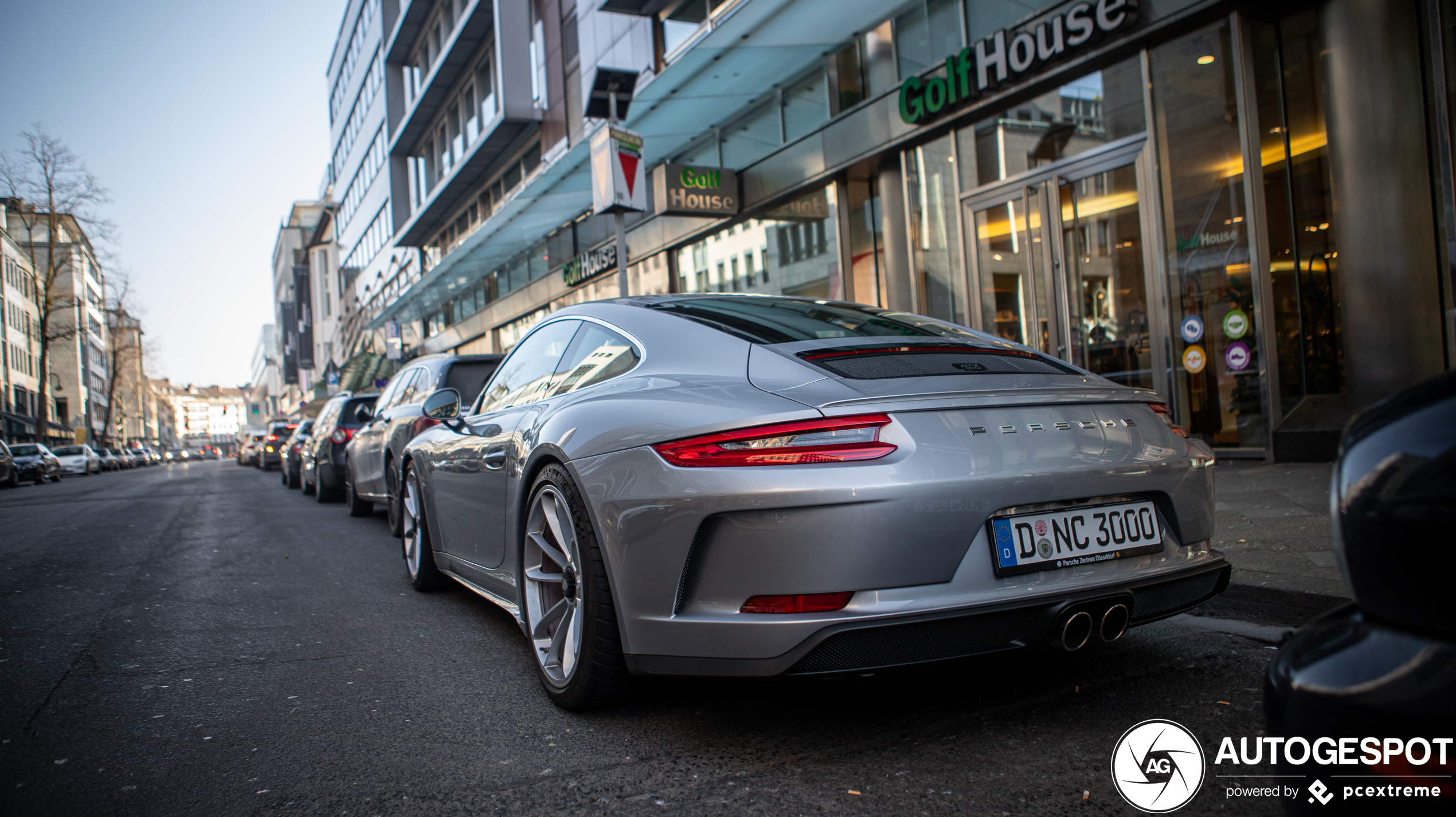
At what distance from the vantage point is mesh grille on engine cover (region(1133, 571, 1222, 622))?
239 cm

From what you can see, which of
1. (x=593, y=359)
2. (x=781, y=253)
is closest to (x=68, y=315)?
(x=781, y=253)

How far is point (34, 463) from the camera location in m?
30.6

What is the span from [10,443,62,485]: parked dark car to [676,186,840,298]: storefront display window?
84.6 ft

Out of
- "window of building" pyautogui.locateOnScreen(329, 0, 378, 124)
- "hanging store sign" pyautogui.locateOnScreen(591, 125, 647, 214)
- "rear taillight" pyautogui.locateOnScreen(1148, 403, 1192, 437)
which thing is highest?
"window of building" pyautogui.locateOnScreen(329, 0, 378, 124)

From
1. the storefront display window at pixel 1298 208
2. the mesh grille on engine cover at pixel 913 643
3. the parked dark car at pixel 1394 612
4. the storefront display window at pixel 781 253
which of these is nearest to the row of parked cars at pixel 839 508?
the mesh grille on engine cover at pixel 913 643

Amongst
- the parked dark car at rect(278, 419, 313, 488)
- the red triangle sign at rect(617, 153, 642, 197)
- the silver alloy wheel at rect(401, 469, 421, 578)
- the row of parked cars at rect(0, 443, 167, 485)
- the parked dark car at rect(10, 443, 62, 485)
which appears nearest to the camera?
the silver alloy wheel at rect(401, 469, 421, 578)

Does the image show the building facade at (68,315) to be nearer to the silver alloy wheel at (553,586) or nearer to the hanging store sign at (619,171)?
the hanging store sign at (619,171)

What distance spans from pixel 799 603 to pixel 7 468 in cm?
3248

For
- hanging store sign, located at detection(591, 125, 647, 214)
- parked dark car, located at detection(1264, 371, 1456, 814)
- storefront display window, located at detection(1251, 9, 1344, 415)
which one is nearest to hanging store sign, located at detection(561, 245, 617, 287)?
hanging store sign, located at detection(591, 125, 647, 214)

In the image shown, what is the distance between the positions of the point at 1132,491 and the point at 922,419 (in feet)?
2.13

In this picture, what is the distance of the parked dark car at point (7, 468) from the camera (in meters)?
26.4

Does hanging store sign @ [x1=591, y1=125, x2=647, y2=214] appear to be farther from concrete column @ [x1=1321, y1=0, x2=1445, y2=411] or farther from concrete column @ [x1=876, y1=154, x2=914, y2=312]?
concrete column @ [x1=1321, y1=0, x2=1445, y2=411]

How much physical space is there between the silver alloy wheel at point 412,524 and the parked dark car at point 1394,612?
175 inches

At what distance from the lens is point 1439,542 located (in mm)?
965
